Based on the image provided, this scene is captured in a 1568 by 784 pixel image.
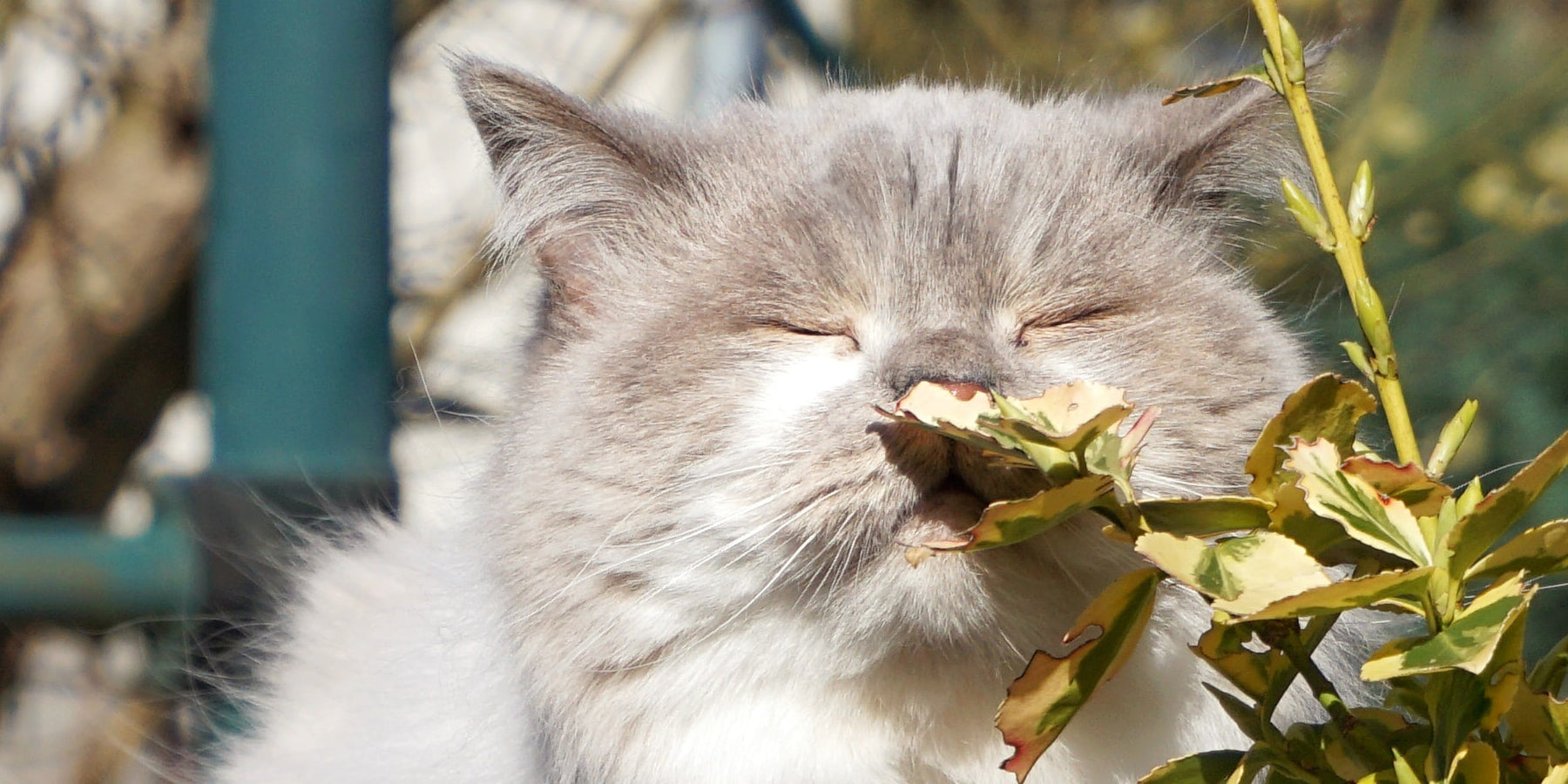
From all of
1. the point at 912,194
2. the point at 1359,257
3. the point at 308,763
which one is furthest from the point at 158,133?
the point at 1359,257

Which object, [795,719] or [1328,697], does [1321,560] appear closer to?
[1328,697]

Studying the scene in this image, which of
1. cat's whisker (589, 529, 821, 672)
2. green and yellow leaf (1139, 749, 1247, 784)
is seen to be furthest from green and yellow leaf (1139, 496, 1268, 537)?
cat's whisker (589, 529, 821, 672)

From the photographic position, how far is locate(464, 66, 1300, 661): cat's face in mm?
959

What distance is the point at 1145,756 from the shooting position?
1.08 m

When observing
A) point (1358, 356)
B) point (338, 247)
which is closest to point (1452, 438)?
point (1358, 356)

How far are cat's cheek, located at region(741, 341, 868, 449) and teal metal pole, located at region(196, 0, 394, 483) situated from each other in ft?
2.81

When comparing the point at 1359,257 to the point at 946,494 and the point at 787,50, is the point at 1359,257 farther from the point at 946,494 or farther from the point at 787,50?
the point at 787,50

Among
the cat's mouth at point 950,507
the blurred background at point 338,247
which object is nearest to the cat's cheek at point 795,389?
the cat's mouth at point 950,507

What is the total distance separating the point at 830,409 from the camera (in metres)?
0.98

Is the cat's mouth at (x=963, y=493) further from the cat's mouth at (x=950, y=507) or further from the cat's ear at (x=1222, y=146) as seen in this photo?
the cat's ear at (x=1222, y=146)

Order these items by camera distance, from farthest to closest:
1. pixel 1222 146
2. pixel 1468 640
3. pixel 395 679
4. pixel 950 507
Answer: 1. pixel 395 679
2. pixel 1222 146
3. pixel 950 507
4. pixel 1468 640

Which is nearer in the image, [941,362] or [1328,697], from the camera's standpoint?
[1328,697]

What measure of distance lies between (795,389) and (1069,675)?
432 mm

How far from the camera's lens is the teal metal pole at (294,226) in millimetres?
1657
